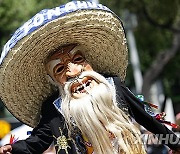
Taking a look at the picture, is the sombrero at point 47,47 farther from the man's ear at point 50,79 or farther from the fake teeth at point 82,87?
Answer: the fake teeth at point 82,87

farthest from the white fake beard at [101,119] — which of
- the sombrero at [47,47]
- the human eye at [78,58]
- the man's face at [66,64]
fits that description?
the sombrero at [47,47]

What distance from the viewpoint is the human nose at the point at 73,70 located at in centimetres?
347

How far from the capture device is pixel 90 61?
375 cm

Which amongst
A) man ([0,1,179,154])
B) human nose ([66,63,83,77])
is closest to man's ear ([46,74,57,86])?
man ([0,1,179,154])

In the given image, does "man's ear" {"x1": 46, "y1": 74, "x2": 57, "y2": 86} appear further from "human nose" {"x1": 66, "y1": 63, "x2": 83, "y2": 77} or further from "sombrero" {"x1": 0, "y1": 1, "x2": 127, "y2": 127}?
"human nose" {"x1": 66, "y1": 63, "x2": 83, "y2": 77}

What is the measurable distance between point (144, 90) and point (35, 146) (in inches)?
437

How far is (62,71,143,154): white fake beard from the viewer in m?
3.32

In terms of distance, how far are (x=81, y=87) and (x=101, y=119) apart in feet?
0.78

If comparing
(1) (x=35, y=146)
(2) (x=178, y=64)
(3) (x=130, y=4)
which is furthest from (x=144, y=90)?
(1) (x=35, y=146)

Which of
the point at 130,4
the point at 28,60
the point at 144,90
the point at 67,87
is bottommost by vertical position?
the point at 67,87

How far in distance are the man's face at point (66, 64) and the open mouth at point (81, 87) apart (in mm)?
63

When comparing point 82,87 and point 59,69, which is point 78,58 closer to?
point 59,69

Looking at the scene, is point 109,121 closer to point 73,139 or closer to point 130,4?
point 73,139

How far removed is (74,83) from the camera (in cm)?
341
